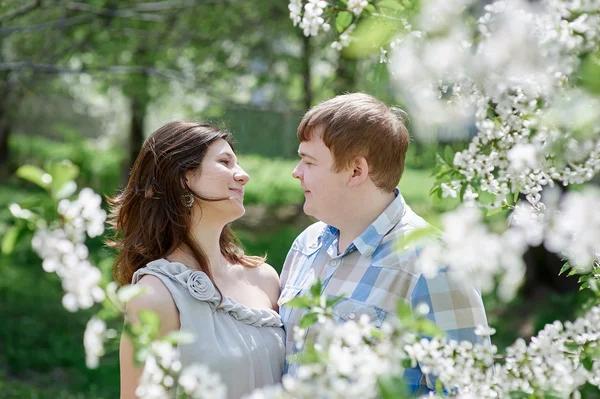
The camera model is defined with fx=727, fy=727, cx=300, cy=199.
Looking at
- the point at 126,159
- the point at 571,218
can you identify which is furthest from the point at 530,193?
the point at 126,159

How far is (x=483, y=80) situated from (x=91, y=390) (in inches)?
194

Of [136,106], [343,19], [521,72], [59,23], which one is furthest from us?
[136,106]

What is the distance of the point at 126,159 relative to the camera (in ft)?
41.5

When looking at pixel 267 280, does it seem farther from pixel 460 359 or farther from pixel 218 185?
pixel 460 359

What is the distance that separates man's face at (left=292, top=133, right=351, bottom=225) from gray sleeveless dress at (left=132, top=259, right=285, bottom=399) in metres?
0.41

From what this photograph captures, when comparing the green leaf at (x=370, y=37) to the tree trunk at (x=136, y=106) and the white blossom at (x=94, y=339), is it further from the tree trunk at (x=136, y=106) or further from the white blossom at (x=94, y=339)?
the tree trunk at (x=136, y=106)

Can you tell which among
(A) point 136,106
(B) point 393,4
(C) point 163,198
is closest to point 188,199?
(C) point 163,198

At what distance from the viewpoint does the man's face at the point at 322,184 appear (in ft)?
8.00

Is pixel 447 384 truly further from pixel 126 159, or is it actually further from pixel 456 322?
pixel 126 159

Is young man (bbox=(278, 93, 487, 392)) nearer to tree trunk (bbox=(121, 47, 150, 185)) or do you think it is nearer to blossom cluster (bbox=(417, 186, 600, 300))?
blossom cluster (bbox=(417, 186, 600, 300))

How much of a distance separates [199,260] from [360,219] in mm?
592

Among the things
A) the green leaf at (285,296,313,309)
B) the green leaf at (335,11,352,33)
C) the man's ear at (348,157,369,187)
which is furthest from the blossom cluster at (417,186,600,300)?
the man's ear at (348,157,369,187)

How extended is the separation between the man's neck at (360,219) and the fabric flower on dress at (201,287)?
0.46 m

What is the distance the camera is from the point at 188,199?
8.39 feet
